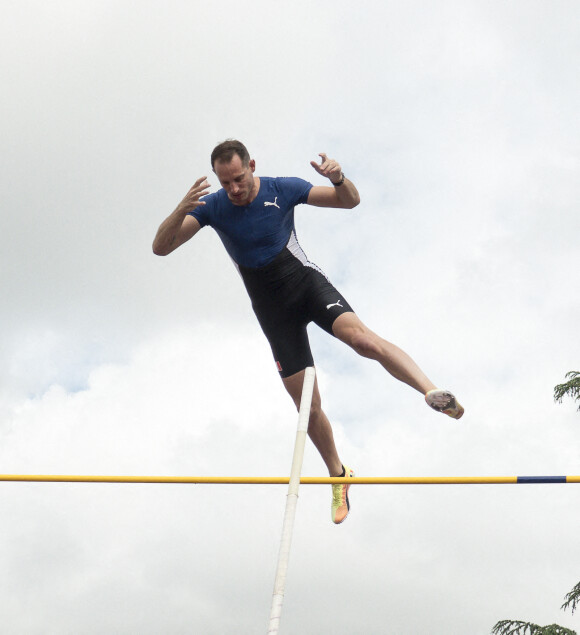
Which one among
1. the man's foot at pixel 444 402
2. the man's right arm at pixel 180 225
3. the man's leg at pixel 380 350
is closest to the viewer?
the man's foot at pixel 444 402

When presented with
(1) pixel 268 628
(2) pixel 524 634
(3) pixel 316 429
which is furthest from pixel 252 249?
(2) pixel 524 634

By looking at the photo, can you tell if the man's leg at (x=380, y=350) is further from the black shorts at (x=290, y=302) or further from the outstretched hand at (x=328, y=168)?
the outstretched hand at (x=328, y=168)

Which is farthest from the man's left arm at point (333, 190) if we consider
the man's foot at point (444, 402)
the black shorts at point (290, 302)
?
the man's foot at point (444, 402)

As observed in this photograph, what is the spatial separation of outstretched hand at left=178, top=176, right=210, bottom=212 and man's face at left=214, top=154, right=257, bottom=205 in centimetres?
24

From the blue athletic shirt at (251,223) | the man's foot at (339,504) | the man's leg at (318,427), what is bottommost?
the man's foot at (339,504)

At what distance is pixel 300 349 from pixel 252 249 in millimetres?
864

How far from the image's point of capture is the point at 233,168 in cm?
626

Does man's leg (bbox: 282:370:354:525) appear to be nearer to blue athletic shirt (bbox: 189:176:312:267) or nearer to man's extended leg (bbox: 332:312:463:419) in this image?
man's extended leg (bbox: 332:312:463:419)

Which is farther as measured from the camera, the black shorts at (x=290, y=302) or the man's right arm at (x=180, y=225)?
the black shorts at (x=290, y=302)

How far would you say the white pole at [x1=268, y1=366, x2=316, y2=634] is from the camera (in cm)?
418

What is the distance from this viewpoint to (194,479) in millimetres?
6113

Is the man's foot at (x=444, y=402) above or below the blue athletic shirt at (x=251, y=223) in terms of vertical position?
below

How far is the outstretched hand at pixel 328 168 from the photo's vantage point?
20.5 ft

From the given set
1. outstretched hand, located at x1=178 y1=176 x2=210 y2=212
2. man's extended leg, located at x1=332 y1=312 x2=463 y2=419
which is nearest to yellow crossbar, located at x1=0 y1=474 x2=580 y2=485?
man's extended leg, located at x1=332 y1=312 x2=463 y2=419
